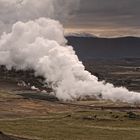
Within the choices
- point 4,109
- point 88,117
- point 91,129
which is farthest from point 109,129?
point 4,109

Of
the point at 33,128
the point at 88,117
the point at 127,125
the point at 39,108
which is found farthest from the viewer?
the point at 39,108

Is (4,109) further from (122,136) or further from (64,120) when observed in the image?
(122,136)

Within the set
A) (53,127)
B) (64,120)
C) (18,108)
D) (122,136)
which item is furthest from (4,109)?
(122,136)

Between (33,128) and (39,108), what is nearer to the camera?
(33,128)

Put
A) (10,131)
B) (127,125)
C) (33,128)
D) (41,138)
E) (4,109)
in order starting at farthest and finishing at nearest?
(4,109)
(127,125)
(33,128)
(10,131)
(41,138)

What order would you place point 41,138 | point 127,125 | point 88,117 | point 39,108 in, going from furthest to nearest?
1. point 39,108
2. point 88,117
3. point 127,125
4. point 41,138

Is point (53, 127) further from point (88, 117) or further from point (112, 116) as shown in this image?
point (112, 116)

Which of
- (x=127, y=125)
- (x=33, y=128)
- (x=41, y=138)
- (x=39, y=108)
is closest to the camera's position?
(x=41, y=138)

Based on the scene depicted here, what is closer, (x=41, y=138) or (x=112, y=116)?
(x=41, y=138)

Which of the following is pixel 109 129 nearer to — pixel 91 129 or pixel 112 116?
pixel 91 129
